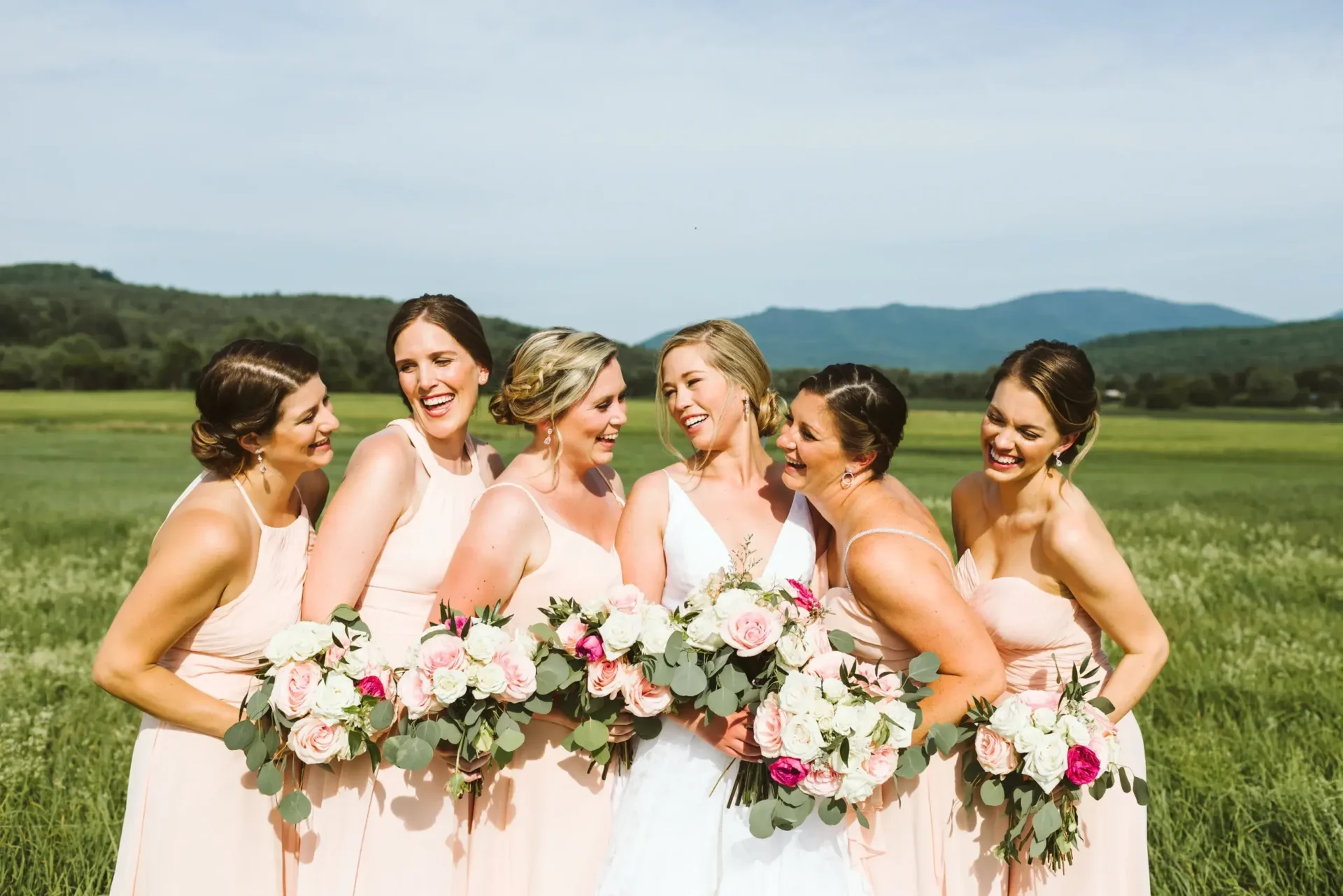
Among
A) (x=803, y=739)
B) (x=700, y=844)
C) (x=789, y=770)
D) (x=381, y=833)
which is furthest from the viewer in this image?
(x=381, y=833)

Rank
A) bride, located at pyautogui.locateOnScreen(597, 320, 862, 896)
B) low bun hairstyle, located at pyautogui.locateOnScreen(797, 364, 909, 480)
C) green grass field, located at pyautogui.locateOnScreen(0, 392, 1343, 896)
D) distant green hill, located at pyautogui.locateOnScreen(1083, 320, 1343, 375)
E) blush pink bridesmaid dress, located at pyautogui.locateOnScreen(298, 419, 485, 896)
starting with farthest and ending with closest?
distant green hill, located at pyautogui.locateOnScreen(1083, 320, 1343, 375) < green grass field, located at pyautogui.locateOnScreen(0, 392, 1343, 896) < low bun hairstyle, located at pyautogui.locateOnScreen(797, 364, 909, 480) < blush pink bridesmaid dress, located at pyautogui.locateOnScreen(298, 419, 485, 896) < bride, located at pyautogui.locateOnScreen(597, 320, 862, 896)

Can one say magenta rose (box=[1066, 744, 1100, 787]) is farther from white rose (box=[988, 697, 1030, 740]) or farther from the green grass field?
the green grass field

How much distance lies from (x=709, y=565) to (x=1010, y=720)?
1771 millimetres

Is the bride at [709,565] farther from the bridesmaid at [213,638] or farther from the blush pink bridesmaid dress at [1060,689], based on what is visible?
the bridesmaid at [213,638]

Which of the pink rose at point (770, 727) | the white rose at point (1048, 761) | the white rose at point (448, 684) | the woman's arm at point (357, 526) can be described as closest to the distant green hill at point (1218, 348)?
the white rose at point (1048, 761)

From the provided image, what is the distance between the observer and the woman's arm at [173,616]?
4.50 meters

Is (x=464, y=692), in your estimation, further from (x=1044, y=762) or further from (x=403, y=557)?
(x=1044, y=762)

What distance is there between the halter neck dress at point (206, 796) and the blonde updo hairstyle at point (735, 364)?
95.3 inches

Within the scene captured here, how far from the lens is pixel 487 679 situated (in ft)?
14.3

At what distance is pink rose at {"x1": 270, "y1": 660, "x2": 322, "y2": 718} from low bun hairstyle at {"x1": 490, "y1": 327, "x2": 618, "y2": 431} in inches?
67.4

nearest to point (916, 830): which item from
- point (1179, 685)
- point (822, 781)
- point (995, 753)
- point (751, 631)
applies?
point (995, 753)

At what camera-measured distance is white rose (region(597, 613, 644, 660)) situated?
4.36 metres

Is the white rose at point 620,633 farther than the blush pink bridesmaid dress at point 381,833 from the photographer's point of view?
No

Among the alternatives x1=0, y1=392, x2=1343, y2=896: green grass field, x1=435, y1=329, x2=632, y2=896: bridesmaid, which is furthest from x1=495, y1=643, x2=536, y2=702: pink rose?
x1=0, y1=392, x2=1343, y2=896: green grass field
